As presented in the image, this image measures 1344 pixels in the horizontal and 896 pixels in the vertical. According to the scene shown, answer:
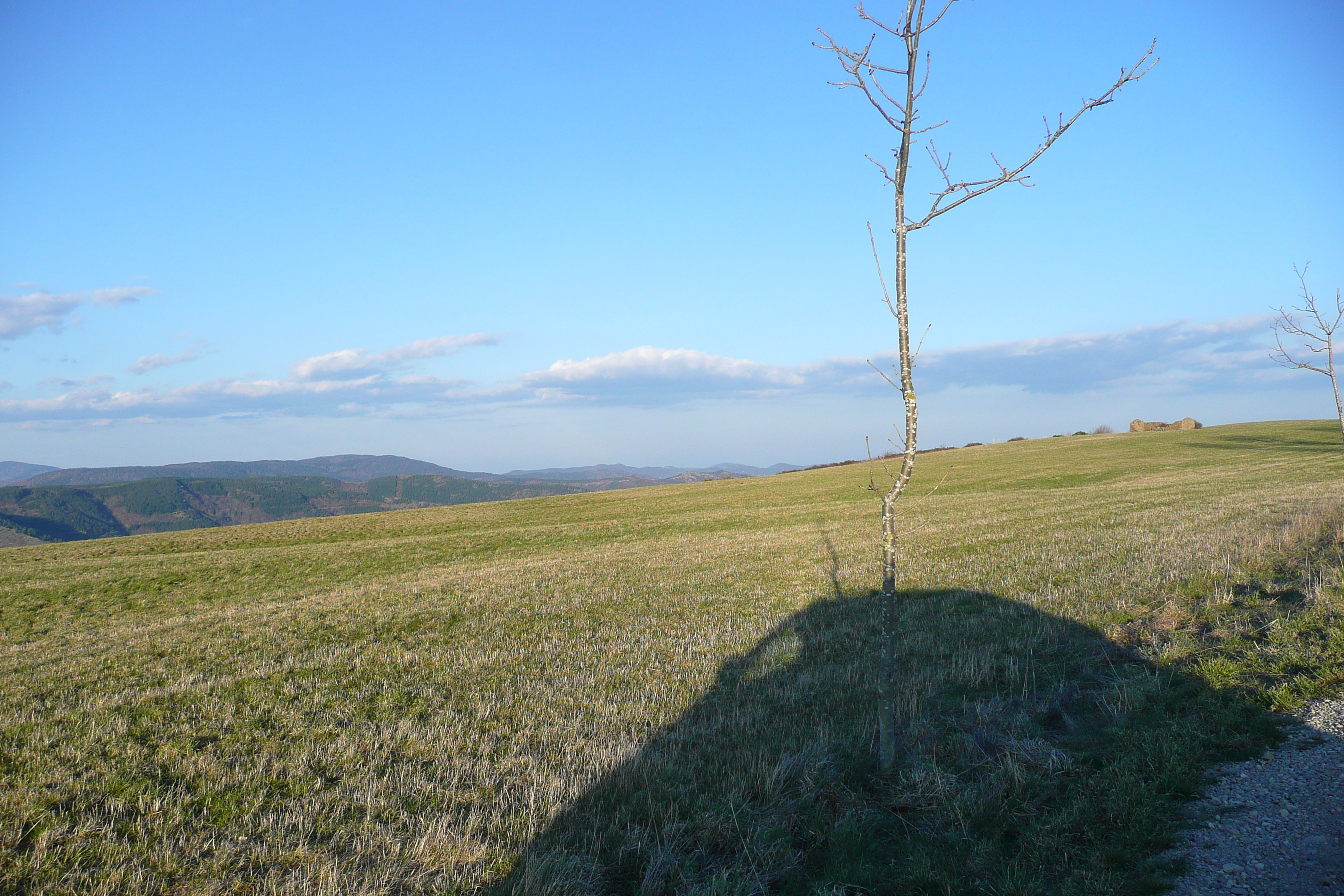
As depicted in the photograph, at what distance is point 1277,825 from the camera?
15.2ft

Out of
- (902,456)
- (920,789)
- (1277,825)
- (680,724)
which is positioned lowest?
(680,724)

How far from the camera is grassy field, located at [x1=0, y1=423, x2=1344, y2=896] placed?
5.09 meters

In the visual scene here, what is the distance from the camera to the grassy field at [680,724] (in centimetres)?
509

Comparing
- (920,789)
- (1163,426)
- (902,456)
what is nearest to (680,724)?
A: (920,789)

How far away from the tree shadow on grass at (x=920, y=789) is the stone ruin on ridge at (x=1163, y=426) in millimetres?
97942

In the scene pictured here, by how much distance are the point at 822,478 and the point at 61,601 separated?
62346 millimetres

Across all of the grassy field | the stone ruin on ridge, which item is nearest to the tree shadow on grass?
the grassy field

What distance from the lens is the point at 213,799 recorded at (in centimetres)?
636

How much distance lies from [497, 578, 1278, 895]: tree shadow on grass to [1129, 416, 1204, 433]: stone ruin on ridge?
3856 inches

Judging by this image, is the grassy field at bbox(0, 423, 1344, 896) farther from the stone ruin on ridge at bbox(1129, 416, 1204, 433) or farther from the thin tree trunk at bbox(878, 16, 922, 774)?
the stone ruin on ridge at bbox(1129, 416, 1204, 433)

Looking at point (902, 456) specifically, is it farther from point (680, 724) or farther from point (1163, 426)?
point (1163, 426)

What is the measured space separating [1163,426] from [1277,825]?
107758mm

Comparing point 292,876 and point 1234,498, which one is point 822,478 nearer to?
point 1234,498

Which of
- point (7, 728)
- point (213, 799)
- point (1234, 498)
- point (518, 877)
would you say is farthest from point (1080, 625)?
point (1234, 498)
